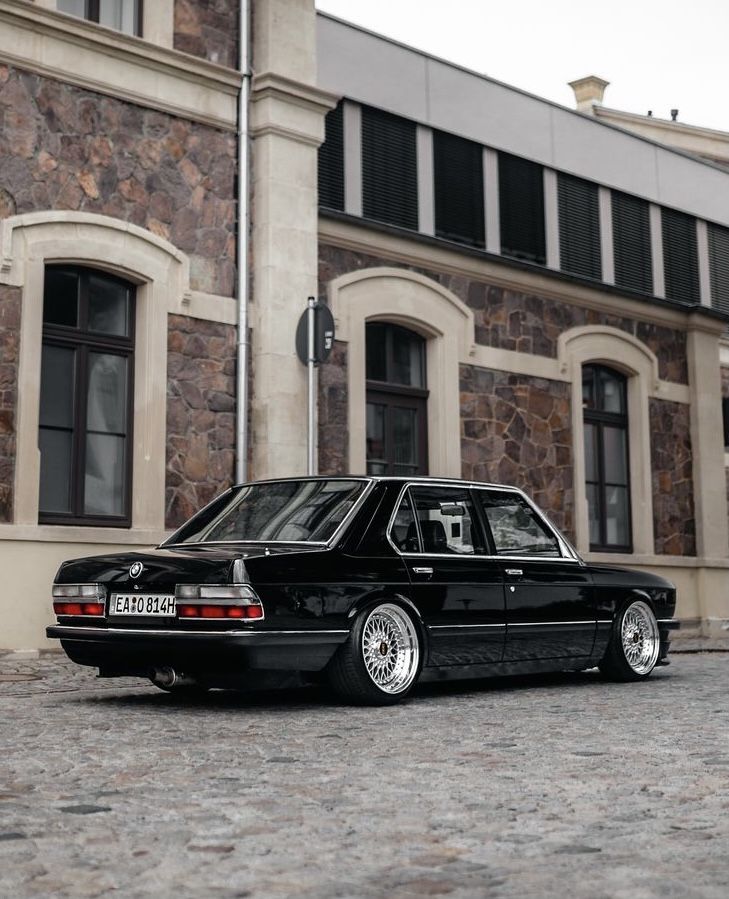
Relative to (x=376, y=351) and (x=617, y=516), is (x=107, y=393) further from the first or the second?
(x=617, y=516)

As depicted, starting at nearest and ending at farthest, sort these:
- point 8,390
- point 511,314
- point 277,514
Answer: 1. point 277,514
2. point 8,390
3. point 511,314

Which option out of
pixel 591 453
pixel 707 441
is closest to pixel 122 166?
pixel 591 453

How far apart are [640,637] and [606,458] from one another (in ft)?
29.1

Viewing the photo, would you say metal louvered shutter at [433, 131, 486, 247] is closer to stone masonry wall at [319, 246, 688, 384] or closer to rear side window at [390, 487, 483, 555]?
stone masonry wall at [319, 246, 688, 384]

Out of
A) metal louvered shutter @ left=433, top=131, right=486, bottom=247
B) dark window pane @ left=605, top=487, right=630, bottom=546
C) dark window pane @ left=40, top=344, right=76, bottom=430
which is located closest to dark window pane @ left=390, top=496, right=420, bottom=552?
dark window pane @ left=40, top=344, right=76, bottom=430

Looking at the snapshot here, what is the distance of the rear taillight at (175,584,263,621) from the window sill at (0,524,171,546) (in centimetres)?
489

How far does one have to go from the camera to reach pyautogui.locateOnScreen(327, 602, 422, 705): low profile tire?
7.84 meters

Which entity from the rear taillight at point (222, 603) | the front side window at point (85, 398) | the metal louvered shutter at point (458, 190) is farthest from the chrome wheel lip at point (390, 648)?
the metal louvered shutter at point (458, 190)

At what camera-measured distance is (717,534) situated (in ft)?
64.7

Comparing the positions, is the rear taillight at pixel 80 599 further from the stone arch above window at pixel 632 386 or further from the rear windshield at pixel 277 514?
the stone arch above window at pixel 632 386

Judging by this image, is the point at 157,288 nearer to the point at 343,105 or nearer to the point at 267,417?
the point at 267,417

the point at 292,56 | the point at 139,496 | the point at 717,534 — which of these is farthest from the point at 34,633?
the point at 717,534

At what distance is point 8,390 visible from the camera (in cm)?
1207

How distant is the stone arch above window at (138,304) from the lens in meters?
12.1
